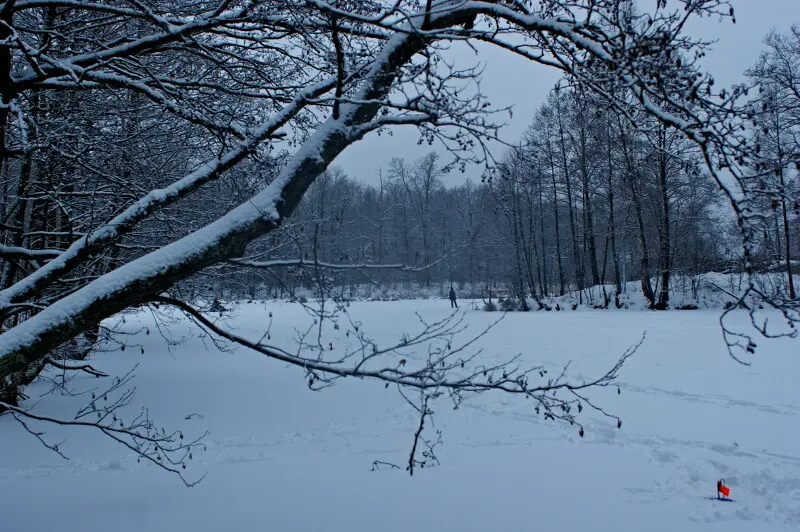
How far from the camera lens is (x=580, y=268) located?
28875 mm

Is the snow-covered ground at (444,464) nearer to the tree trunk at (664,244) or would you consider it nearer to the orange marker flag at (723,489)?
the orange marker flag at (723,489)

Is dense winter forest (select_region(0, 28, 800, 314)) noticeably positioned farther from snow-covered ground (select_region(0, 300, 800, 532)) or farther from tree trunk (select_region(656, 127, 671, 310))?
tree trunk (select_region(656, 127, 671, 310))

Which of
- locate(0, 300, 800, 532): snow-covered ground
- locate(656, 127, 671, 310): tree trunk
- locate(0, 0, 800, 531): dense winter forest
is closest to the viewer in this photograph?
locate(0, 0, 800, 531): dense winter forest

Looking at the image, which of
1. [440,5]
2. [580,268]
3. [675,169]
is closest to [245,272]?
[440,5]

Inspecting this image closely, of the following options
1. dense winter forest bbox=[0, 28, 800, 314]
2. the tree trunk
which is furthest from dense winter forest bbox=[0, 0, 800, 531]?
the tree trunk

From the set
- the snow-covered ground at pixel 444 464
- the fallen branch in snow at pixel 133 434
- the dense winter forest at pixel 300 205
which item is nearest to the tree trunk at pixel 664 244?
the snow-covered ground at pixel 444 464

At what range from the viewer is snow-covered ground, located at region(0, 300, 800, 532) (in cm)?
415

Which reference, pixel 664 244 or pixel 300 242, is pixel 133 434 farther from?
pixel 664 244

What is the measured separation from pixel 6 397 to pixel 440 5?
304 inches

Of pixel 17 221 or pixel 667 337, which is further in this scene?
pixel 667 337

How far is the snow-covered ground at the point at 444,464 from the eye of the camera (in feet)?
13.6

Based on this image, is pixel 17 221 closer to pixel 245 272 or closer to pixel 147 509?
pixel 245 272

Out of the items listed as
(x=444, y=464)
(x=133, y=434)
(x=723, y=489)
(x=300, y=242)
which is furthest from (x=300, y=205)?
(x=723, y=489)

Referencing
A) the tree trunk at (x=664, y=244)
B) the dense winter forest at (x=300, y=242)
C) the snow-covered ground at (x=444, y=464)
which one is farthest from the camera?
the tree trunk at (x=664, y=244)
